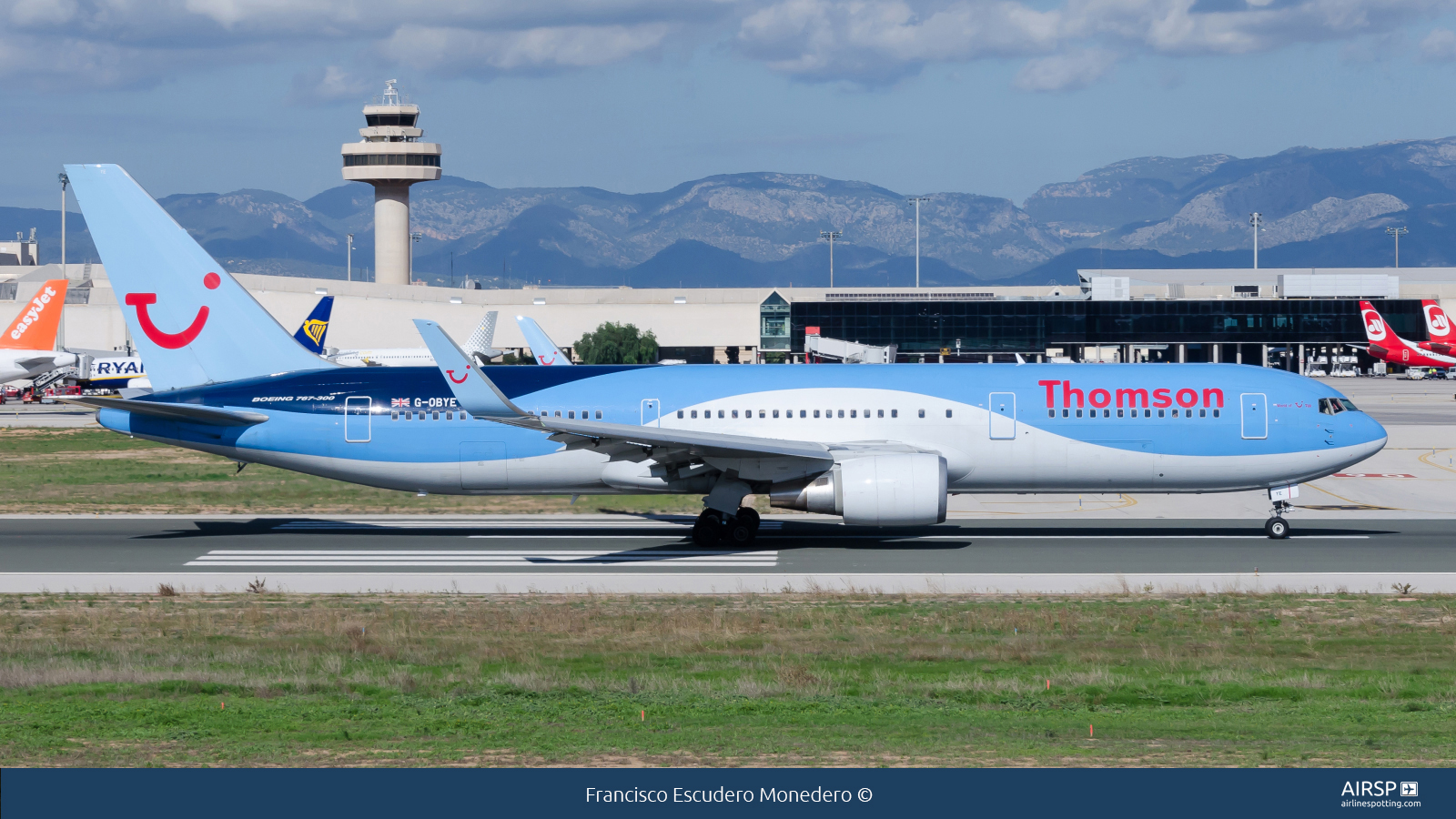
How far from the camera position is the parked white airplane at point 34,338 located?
80.9 m

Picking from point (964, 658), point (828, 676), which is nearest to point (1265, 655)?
point (964, 658)

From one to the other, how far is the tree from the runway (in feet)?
402

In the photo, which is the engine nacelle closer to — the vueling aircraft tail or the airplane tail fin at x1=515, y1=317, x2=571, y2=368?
the vueling aircraft tail

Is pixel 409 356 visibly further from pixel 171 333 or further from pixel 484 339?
pixel 171 333

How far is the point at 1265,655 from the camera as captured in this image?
1948 cm

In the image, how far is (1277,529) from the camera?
1294 inches

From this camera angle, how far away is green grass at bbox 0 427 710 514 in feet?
133

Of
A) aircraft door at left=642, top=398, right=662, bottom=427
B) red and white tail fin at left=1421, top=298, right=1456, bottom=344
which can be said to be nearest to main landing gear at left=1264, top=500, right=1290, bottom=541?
aircraft door at left=642, top=398, right=662, bottom=427

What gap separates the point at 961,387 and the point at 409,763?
2233cm

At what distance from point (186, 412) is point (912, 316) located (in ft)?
504

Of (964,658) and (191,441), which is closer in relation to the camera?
(964,658)

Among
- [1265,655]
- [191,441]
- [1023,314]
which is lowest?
[1265,655]

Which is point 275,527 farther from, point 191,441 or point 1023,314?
point 1023,314

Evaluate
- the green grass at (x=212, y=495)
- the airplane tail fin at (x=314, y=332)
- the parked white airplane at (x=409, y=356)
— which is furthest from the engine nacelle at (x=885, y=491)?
the parked white airplane at (x=409, y=356)
